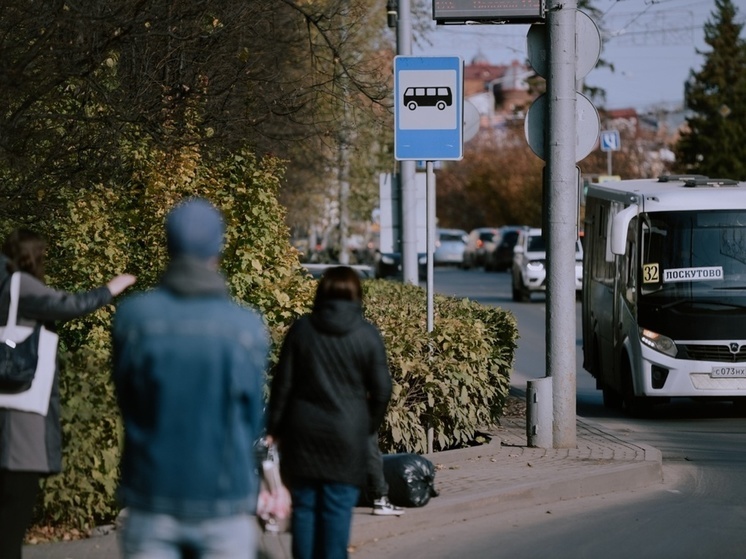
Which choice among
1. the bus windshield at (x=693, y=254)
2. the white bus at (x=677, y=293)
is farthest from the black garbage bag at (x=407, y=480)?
the bus windshield at (x=693, y=254)

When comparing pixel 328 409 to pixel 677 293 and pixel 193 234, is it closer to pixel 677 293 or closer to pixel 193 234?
pixel 193 234

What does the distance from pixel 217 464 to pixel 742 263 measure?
40.8 feet

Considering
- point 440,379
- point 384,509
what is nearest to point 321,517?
point 384,509

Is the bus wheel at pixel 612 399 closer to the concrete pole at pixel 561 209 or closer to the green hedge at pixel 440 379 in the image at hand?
the green hedge at pixel 440 379

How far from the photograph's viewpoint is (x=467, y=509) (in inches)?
366

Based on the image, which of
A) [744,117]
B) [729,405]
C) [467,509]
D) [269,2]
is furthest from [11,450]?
[744,117]

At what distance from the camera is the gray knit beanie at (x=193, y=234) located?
177 inches

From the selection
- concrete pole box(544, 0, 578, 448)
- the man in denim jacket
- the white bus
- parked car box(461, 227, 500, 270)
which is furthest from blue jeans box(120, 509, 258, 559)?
parked car box(461, 227, 500, 270)

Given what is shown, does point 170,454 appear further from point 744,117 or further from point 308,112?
point 744,117

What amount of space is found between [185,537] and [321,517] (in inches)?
69.3

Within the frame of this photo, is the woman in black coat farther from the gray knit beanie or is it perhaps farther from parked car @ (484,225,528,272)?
parked car @ (484,225,528,272)

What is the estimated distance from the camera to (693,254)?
16.0 m

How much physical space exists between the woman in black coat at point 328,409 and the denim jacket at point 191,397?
1578 millimetres

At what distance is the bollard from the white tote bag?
5.75m
